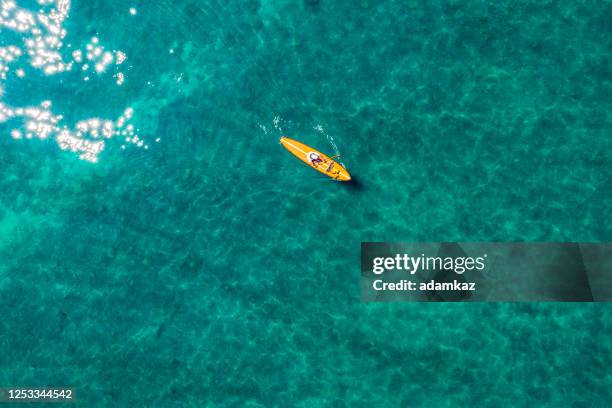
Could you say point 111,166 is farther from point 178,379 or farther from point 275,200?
point 178,379

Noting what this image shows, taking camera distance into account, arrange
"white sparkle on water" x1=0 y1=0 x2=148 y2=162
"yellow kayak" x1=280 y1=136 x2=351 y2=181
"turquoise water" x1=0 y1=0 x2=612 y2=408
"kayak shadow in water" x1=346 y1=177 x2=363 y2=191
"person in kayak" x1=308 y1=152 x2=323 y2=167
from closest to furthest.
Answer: "turquoise water" x1=0 y1=0 x2=612 y2=408
"yellow kayak" x1=280 y1=136 x2=351 y2=181
"person in kayak" x1=308 y1=152 x2=323 y2=167
"kayak shadow in water" x1=346 y1=177 x2=363 y2=191
"white sparkle on water" x1=0 y1=0 x2=148 y2=162

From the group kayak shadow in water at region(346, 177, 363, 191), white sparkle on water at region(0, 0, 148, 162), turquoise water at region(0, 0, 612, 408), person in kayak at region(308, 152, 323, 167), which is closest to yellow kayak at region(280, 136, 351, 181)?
person in kayak at region(308, 152, 323, 167)

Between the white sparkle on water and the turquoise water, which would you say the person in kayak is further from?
the white sparkle on water

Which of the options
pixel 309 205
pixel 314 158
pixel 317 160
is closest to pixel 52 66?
pixel 314 158

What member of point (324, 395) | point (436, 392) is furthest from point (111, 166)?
point (436, 392)

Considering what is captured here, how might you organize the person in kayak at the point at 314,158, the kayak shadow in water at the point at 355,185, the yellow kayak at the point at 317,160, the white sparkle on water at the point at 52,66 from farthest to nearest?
the white sparkle on water at the point at 52,66 → the kayak shadow in water at the point at 355,185 → the person in kayak at the point at 314,158 → the yellow kayak at the point at 317,160

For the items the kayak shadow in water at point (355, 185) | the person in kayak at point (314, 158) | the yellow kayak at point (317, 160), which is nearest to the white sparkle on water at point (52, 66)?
the yellow kayak at point (317, 160)

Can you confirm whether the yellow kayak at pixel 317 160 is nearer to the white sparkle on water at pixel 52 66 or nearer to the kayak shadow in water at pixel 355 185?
the kayak shadow in water at pixel 355 185
